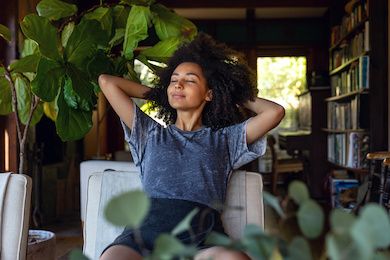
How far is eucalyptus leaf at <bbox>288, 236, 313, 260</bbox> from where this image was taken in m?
0.74

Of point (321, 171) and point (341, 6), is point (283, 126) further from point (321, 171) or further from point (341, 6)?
point (341, 6)

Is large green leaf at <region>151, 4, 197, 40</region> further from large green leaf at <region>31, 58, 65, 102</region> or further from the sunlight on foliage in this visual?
the sunlight on foliage

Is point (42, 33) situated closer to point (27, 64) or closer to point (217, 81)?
point (27, 64)

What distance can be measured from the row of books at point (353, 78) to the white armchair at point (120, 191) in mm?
3263

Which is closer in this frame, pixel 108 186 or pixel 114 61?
pixel 108 186

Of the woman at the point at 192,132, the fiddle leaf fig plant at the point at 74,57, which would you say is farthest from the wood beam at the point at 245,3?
the woman at the point at 192,132

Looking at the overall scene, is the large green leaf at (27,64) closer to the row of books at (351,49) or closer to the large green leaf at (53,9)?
the large green leaf at (53,9)

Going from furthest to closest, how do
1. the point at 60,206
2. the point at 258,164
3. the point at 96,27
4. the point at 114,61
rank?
the point at 258,164 < the point at 60,206 < the point at 114,61 < the point at 96,27

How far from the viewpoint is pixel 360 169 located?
5.42m

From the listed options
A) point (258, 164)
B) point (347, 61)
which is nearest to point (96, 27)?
point (347, 61)

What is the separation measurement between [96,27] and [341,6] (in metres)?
4.94

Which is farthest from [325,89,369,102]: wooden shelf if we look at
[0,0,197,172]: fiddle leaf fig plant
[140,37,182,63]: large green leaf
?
[140,37,182,63]: large green leaf

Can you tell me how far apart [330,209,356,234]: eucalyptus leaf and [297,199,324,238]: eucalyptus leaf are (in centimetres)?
2

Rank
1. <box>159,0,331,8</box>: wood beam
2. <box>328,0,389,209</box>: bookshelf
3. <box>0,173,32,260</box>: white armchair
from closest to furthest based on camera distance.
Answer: <box>0,173,32,260</box>: white armchair < <box>328,0,389,209</box>: bookshelf < <box>159,0,331,8</box>: wood beam
